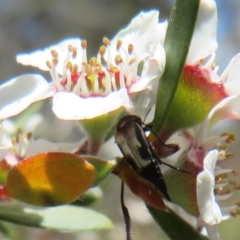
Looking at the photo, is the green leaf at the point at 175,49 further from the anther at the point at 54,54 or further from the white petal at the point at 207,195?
the anther at the point at 54,54

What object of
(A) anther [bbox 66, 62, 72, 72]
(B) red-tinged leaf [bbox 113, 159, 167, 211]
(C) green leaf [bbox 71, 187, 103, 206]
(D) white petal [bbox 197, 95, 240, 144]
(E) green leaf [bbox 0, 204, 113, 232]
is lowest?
(C) green leaf [bbox 71, 187, 103, 206]

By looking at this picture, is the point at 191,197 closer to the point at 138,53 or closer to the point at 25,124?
the point at 138,53

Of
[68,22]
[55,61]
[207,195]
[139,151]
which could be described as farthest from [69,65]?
[68,22]

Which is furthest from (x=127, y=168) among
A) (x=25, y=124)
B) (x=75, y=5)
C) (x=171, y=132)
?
(x=75, y=5)

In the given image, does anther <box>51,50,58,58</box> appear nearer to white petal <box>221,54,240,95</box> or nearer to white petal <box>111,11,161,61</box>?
white petal <box>111,11,161,61</box>

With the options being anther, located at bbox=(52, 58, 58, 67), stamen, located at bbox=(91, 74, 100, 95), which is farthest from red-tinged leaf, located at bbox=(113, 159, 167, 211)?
anther, located at bbox=(52, 58, 58, 67)
